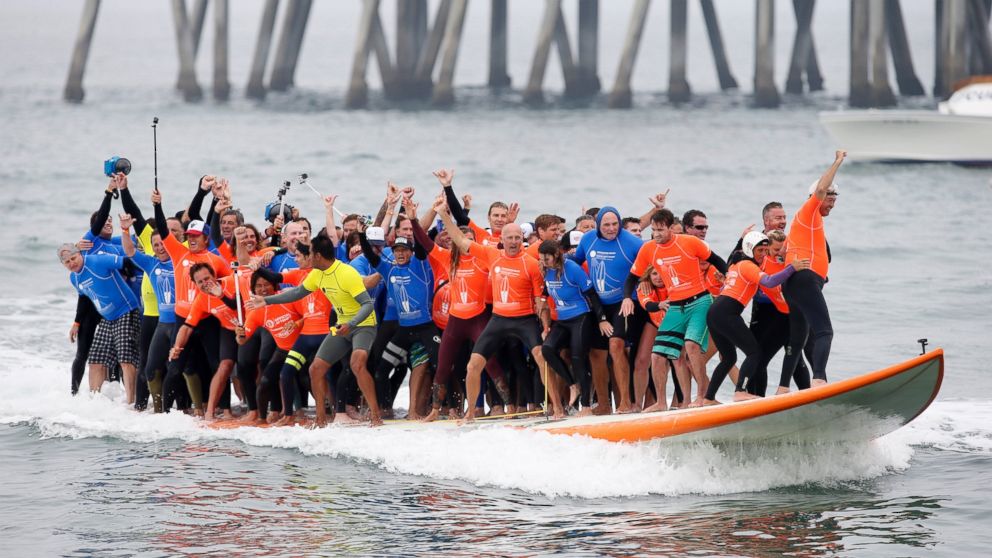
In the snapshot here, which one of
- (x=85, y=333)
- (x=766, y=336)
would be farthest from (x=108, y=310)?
(x=766, y=336)

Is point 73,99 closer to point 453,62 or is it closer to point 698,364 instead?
point 453,62

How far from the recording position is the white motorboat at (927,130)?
36.2 m

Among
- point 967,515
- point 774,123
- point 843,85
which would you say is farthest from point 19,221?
point 843,85

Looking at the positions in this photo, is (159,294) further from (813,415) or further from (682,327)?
(813,415)

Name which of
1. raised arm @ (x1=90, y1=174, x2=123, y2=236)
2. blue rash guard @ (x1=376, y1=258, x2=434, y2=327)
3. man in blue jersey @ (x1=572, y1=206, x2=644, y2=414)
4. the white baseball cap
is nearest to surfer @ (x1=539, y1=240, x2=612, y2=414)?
man in blue jersey @ (x1=572, y1=206, x2=644, y2=414)

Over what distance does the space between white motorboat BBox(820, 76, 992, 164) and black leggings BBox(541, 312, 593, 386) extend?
2651cm

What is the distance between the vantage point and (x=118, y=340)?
48.3 ft

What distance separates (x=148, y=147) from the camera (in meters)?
50.2

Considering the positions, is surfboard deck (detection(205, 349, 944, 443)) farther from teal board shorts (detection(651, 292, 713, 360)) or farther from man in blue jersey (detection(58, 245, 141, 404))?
man in blue jersey (detection(58, 245, 141, 404))

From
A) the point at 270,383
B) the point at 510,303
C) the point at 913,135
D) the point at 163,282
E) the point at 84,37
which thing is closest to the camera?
the point at 510,303

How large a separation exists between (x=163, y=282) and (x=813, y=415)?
671cm

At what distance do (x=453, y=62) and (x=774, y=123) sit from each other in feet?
49.1

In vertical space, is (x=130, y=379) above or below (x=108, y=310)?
below

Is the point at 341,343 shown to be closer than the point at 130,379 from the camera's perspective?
Yes
